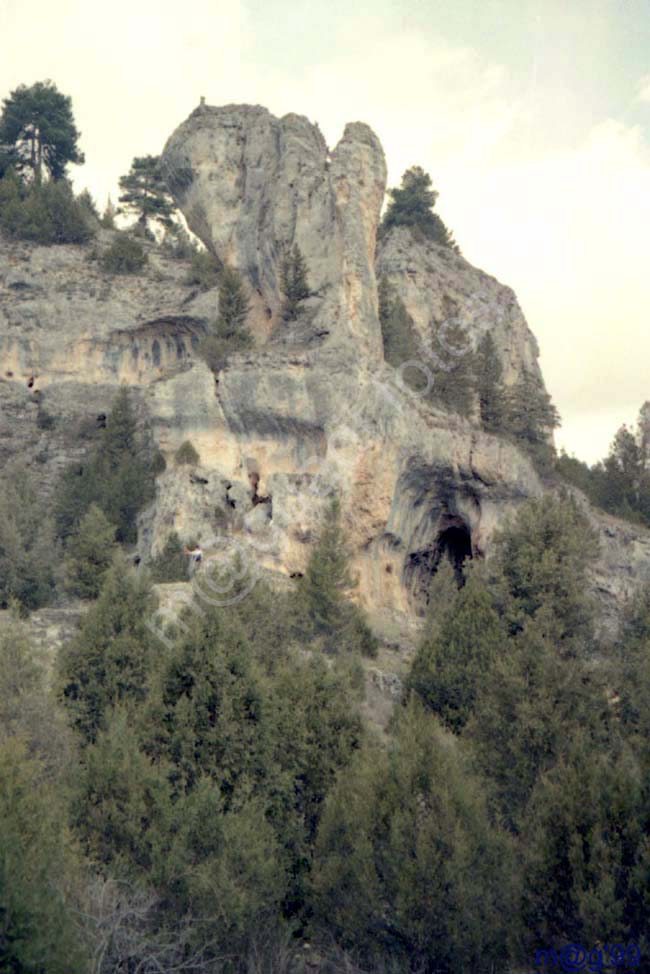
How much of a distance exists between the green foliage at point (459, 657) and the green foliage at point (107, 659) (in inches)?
311

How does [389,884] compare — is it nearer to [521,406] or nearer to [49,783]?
[49,783]

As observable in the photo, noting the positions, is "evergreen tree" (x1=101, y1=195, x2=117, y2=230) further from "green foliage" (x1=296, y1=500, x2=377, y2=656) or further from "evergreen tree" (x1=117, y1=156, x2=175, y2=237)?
"green foliage" (x1=296, y1=500, x2=377, y2=656)

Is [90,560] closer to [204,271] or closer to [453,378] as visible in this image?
[453,378]

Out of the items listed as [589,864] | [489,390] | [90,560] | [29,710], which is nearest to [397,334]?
[489,390]

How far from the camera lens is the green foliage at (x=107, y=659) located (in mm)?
30891

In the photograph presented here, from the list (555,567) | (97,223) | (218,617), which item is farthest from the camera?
(97,223)

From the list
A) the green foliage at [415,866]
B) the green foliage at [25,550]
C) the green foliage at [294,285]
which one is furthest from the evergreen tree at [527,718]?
the green foliage at [294,285]

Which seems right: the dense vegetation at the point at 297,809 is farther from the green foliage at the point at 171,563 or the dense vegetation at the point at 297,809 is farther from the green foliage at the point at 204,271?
the green foliage at the point at 204,271

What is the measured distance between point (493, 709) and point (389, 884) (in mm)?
7302

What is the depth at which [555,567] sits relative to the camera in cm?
3738

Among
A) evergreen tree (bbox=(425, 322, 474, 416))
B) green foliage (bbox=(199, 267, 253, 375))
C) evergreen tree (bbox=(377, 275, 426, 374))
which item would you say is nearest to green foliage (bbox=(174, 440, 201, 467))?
green foliage (bbox=(199, 267, 253, 375))

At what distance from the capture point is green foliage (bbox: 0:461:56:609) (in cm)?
4422

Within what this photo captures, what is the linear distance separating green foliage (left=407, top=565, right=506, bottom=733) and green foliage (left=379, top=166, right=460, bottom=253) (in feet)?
119

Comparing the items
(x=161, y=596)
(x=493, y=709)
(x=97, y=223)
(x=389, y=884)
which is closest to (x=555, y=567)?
(x=493, y=709)
